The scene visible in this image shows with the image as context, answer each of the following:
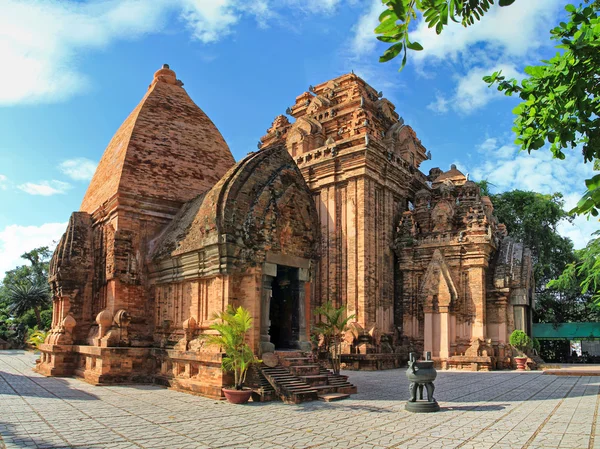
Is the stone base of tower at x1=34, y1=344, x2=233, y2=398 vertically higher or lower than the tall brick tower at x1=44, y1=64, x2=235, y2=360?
lower

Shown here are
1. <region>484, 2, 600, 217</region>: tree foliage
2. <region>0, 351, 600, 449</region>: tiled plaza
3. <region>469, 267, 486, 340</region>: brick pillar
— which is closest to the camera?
<region>484, 2, 600, 217</region>: tree foliage

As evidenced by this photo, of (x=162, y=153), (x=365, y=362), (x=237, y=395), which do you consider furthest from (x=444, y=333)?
(x=162, y=153)

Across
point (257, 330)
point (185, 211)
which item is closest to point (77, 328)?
point (185, 211)

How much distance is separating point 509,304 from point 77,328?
54.7 feet

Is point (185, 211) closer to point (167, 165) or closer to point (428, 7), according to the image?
point (167, 165)

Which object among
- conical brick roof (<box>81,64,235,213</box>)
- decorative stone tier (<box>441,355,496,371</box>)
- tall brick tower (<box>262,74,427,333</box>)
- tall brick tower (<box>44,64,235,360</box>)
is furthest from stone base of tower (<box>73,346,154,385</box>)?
decorative stone tier (<box>441,355,496,371</box>)

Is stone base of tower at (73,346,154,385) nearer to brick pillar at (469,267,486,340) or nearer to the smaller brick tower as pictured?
the smaller brick tower

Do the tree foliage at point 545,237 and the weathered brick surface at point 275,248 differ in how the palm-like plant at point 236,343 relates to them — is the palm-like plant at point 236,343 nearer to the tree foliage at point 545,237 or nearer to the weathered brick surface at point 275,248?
the weathered brick surface at point 275,248

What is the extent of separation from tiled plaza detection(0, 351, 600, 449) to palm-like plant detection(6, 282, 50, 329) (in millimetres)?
→ 29498

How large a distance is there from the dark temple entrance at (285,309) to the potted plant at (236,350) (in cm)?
255

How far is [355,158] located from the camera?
21.2 meters

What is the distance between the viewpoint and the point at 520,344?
20000 millimetres

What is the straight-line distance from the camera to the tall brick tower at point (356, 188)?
2052cm

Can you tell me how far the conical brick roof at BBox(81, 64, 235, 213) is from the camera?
15.7 m
